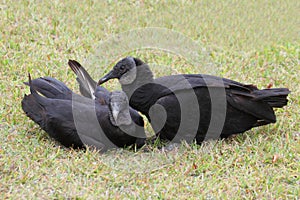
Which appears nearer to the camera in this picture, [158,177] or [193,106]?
[158,177]

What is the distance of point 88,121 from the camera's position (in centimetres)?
493

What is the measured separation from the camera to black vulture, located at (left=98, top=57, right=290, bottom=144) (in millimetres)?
4922

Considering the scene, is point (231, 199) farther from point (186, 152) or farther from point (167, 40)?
point (167, 40)

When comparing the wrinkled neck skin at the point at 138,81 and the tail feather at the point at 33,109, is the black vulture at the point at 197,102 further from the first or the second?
the tail feather at the point at 33,109

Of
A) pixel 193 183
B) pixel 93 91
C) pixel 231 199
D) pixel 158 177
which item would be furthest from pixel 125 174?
pixel 93 91

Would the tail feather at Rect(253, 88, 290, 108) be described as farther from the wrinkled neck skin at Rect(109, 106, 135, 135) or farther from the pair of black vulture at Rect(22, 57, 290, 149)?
the wrinkled neck skin at Rect(109, 106, 135, 135)

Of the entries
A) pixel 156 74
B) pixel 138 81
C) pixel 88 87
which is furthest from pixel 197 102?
pixel 156 74

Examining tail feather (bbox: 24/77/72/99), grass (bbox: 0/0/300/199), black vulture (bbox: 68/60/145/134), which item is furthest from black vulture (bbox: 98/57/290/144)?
tail feather (bbox: 24/77/72/99)

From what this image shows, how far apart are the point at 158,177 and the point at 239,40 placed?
3693mm

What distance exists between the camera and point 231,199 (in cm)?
414

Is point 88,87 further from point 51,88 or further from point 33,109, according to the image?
point 33,109

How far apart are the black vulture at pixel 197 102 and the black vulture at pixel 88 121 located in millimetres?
219

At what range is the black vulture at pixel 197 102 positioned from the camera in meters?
4.92

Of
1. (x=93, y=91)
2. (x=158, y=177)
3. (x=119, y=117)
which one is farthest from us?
(x=93, y=91)
